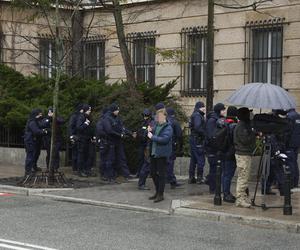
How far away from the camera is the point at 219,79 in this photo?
829 inches

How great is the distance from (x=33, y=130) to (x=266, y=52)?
8.79m

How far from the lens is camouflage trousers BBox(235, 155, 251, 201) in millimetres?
10703

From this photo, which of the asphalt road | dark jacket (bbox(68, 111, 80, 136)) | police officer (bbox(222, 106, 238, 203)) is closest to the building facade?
dark jacket (bbox(68, 111, 80, 136))

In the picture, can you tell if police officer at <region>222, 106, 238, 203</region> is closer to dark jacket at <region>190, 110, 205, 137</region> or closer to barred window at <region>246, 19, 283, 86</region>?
dark jacket at <region>190, 110, 205, 137</region>

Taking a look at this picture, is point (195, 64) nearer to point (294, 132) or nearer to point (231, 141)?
point (294, 132)

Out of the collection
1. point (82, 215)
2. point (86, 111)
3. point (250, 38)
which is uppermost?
point (250, 38)

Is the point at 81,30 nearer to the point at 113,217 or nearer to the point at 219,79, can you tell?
the point at 219,79

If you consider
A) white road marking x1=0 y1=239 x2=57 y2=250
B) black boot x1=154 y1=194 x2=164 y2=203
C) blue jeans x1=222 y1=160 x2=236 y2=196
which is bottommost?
white road marking x1=0 y1=239 x2=57 y2=250

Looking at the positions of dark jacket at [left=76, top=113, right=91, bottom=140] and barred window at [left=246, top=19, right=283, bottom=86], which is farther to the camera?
barred window at [left=246, top=19, right=283, bottom=86]

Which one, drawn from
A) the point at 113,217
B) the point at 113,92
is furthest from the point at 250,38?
the point at 113,217

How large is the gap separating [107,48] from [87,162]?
975 centimetres

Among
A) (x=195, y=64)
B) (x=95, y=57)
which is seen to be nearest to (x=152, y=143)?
(x=195, y=64)

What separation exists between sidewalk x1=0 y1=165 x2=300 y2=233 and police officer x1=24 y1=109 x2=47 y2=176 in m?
0.84

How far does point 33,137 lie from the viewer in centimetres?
1527
